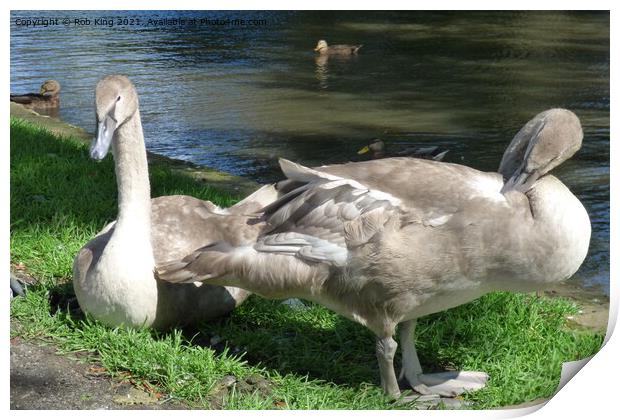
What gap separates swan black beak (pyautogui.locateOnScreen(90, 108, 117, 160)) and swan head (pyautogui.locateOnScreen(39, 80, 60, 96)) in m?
5.46

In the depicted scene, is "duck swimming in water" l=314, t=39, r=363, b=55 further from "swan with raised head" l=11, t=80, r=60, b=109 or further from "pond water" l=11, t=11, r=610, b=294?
"swan with raised head" l=11, t=80, r=60, b=109

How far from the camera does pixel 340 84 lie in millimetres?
11188

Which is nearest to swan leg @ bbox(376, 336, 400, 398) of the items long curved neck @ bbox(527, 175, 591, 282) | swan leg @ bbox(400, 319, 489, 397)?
swan leg @ bbox(400, 319, 489, 397)

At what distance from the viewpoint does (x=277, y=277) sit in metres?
3.76

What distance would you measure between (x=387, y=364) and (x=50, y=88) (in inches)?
255

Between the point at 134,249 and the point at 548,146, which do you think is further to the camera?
the point at 134,249

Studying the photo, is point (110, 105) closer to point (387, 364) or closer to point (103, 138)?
point (103, 138)

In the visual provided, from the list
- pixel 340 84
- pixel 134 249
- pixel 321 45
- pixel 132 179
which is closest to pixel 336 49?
pixel 340 84

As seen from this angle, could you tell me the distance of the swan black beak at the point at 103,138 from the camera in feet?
12.1

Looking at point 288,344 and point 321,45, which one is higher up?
point 321,45

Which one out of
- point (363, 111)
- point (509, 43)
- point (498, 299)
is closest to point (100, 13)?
point (498, 299)

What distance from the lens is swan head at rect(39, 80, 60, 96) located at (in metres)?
9.13

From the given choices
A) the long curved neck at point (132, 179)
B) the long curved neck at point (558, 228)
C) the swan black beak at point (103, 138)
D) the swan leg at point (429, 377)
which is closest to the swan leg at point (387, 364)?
the swan leg at point (429, 377)

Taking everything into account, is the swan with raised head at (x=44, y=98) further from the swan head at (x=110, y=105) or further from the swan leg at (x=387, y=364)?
the swan leg at (x=387, y=364)
